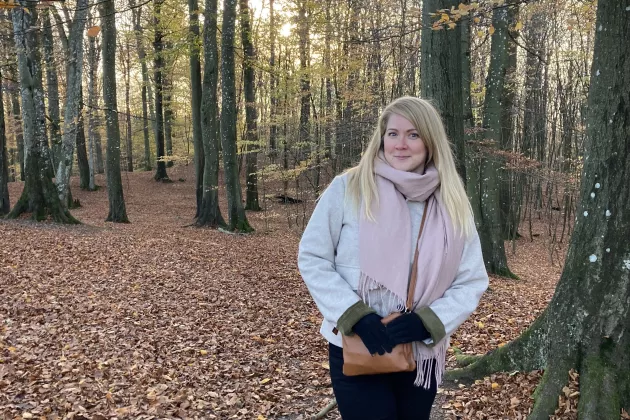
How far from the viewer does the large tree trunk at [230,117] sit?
13852 mm

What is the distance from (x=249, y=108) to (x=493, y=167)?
1240 centimetres

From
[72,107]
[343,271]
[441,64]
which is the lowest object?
[343,271]

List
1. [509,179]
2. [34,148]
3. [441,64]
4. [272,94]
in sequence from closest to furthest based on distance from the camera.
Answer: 1. [441,64]
2. [34,148]
3. [509,179]
4. [272,94]

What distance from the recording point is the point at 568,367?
319 cm

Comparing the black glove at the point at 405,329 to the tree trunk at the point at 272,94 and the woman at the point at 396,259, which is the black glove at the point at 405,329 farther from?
the tree trunk at the point at 272,94

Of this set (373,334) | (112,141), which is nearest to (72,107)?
Result: (112,141)

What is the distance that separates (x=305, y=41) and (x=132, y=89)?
22.2 metres

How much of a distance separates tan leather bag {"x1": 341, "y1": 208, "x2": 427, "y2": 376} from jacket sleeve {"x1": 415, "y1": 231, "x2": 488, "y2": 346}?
0.13 meters

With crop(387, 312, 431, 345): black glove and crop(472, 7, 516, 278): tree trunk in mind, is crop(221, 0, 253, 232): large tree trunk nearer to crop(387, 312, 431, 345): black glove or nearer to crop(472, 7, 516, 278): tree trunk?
crop(472, 7, 516, 278): tree trunk

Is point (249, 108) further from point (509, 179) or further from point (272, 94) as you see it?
point (509, 179)

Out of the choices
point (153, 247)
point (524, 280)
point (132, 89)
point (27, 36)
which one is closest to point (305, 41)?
point (27, 36)

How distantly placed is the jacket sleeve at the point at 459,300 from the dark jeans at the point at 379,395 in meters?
0.26

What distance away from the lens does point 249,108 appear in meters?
20.4

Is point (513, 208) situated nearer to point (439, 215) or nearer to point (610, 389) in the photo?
point (610, 389)
